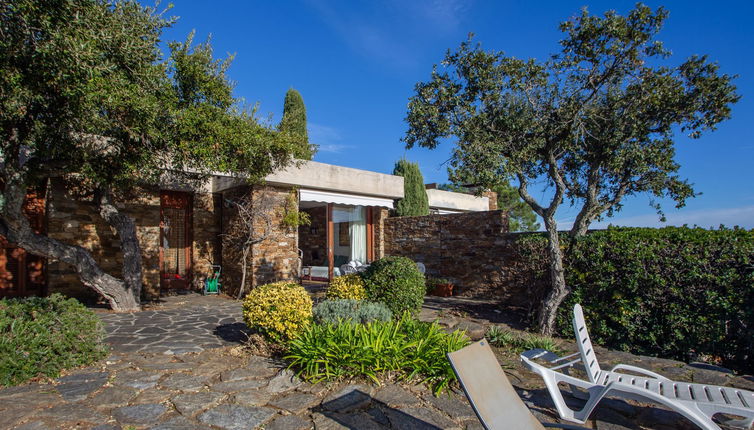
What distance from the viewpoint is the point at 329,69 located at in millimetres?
10250

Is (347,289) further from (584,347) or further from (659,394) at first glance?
(659,394)

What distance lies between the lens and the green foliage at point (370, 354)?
479 cm

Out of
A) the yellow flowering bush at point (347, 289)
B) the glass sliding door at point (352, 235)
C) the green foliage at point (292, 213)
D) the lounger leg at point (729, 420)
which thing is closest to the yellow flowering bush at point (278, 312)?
the yellow flowering bush at point (347, 289)

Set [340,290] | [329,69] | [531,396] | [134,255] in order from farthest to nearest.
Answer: [329,69] → [134,255] → [340,290] → [531,396]

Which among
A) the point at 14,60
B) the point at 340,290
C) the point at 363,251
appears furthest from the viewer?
the point at 363,251

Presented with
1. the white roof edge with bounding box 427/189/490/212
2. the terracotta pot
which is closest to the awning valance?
the terracotta pot

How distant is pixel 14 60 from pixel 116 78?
1.23m

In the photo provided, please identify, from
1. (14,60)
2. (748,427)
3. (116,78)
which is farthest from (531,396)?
(14,60)

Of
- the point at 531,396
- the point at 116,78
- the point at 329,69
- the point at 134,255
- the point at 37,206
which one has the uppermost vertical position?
the point at 329,69

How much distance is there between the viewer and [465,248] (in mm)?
11852

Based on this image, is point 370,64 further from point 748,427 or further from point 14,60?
point 748,427

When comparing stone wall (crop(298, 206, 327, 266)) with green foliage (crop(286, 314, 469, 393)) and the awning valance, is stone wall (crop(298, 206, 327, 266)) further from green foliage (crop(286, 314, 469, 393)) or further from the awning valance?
green foliage (crop(286, 314, 469, 393))

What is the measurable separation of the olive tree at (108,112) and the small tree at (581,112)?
3.81 m

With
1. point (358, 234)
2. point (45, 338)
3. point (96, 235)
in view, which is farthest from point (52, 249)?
point (358, 234)
